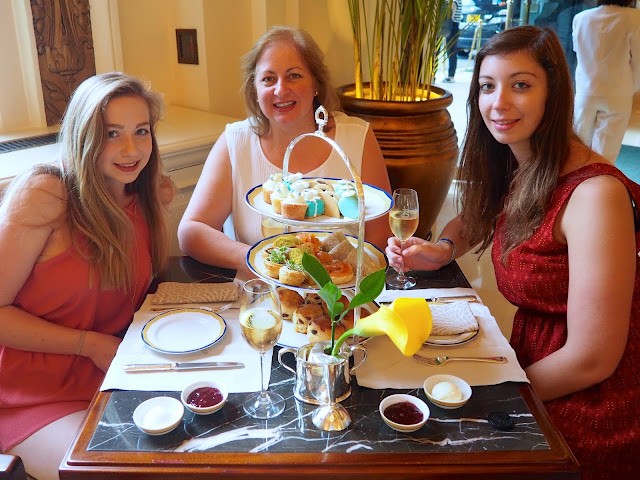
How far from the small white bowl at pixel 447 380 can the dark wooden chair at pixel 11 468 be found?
0.72m

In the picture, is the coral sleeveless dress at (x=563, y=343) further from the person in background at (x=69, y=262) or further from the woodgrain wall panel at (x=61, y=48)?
the woodgrain wall panel at (x=61, y=48)

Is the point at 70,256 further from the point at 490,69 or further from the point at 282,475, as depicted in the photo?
the point at 490,69

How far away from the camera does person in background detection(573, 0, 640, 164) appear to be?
4.23m

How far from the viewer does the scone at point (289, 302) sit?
1.38 meters

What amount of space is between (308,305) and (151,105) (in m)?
0.73

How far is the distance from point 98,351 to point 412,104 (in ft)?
5.36

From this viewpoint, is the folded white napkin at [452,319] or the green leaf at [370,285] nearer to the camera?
the green leaf at [370,285]

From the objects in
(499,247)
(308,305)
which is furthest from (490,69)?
(308,305)

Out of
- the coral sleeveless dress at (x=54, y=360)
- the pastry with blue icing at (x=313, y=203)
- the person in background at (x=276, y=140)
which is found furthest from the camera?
the person in background at (x=276, y=140)

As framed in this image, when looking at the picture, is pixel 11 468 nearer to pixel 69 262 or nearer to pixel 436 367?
pixel 69 262

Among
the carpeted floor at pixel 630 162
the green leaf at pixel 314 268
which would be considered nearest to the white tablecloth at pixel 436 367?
the green leaf at pixel 314 268

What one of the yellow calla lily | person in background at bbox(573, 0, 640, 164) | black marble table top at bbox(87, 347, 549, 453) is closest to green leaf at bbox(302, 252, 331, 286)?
the yellow calla lily

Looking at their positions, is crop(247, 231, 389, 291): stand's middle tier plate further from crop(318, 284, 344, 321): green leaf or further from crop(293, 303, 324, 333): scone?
crop(318, 284, 344, 321): green leaf

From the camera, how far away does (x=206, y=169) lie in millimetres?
2076
